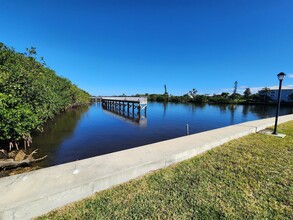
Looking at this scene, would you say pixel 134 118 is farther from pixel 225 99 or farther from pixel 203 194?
pixel 225 99

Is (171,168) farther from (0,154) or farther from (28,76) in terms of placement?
(28,76)

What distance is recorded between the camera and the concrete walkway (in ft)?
7.16

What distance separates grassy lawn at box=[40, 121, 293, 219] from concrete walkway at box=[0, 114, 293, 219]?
0.54ft

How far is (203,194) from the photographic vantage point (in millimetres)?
2711

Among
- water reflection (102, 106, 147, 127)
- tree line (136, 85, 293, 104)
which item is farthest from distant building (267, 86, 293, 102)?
water reflection (102, 106, 147, 127)

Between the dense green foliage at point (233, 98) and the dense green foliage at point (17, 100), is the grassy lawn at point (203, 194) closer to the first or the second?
the dense green foliage at point (17, 100)

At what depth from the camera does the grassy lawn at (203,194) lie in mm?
2277

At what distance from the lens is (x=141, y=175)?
3.37 m

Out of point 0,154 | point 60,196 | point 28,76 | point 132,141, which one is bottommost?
point 132,141

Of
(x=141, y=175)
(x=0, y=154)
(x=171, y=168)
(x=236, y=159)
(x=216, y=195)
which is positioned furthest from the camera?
(x=0, y=154)

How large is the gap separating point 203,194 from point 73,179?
2.43 metres

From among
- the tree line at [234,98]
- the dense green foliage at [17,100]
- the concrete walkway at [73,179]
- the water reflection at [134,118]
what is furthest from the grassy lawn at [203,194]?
the tree line at [234,98]

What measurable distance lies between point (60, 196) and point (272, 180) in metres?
4.17

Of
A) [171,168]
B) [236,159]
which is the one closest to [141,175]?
[171,168]
